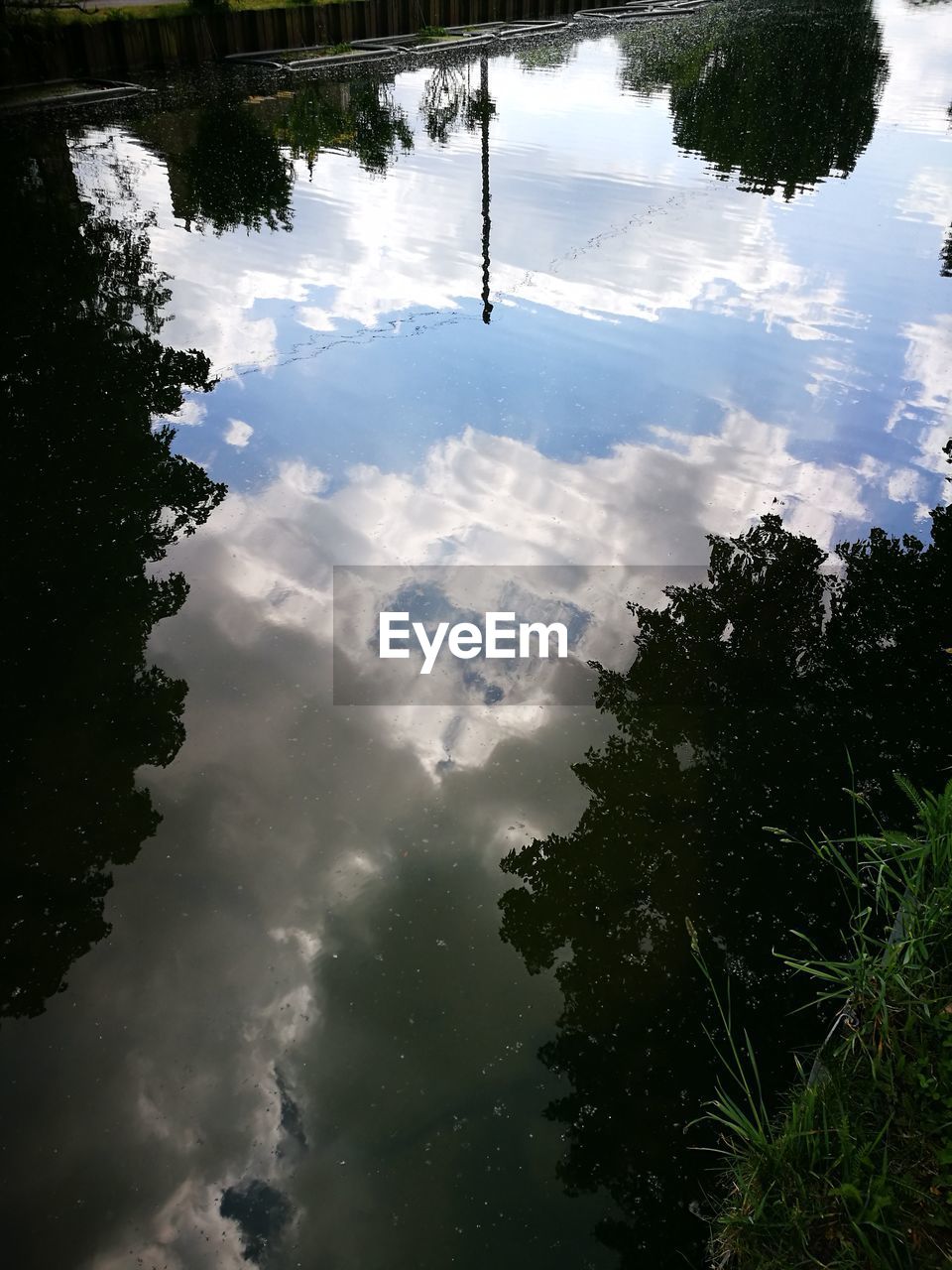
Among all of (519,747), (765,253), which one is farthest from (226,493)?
(765,253)

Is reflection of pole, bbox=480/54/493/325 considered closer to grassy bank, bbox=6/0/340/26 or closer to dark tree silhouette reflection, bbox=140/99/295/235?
dark tree silhouette reflection, bbox=140/99/295/235

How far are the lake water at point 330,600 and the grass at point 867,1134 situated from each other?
0.84 ft

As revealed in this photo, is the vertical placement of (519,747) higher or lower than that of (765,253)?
lower

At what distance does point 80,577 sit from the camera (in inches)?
199

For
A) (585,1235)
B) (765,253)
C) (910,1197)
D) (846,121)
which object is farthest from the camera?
(846,121)

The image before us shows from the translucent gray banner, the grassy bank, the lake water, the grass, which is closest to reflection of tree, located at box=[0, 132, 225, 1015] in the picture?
the lake water

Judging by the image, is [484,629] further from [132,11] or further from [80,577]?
[132,11]

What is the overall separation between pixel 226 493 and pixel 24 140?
1084 centimetres

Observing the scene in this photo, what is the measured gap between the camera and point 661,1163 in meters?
2.74

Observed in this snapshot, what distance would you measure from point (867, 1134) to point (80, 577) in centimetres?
467

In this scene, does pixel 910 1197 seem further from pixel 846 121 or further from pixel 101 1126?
pixel 846 121

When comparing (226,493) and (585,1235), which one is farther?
(226,493)

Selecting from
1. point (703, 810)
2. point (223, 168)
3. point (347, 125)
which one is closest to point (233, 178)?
point (223, 168)

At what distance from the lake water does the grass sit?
0.25 m
